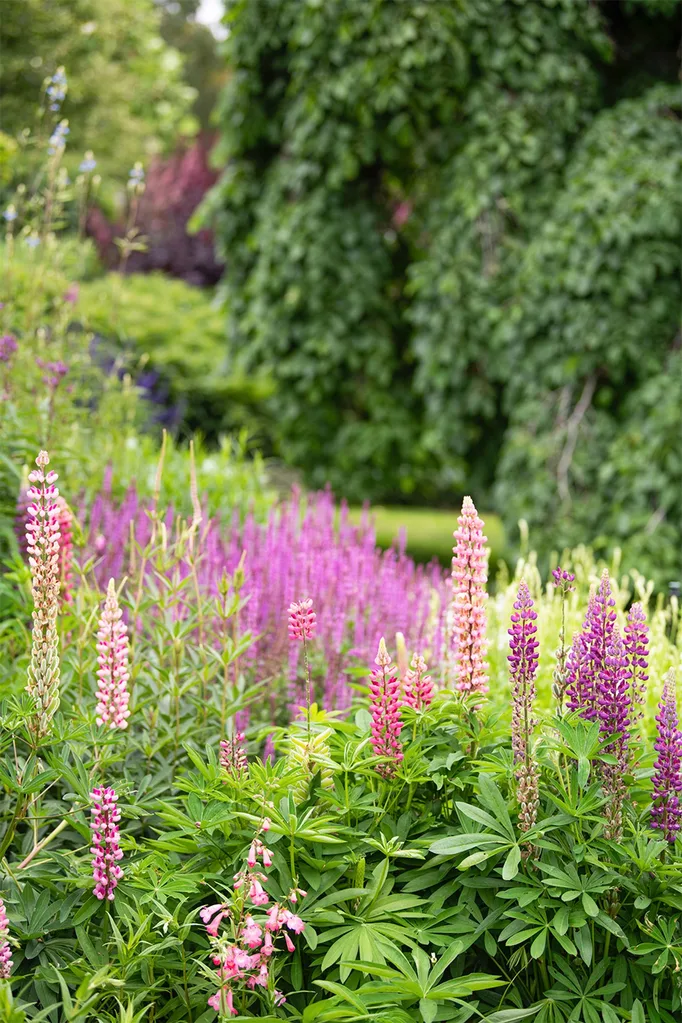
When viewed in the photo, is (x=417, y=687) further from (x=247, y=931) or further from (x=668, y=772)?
(x=247, y=931)

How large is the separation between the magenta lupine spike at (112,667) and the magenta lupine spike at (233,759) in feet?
0.65

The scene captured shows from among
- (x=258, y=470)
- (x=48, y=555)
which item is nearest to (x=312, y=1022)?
(x=48, y=555)

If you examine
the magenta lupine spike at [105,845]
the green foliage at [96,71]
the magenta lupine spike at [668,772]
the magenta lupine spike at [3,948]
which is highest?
the green foliage at [96,71]

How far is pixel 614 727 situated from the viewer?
66.0 inches

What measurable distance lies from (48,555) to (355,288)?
4.78 m

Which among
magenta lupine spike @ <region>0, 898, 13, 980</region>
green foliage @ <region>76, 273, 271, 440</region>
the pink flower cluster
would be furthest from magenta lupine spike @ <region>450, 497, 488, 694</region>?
green foliage @ <region>76, 273, 271, 440</region>

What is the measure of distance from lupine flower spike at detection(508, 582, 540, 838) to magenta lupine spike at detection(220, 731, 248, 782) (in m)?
0.47

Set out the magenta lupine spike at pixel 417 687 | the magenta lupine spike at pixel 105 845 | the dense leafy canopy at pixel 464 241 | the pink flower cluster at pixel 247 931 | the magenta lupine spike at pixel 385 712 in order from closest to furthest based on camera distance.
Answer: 1. the pink flower cluster at pixel 247 931
2. the magenta lupine spike at pixel 105 845
3. the magenta lupine spike at pixel 385 712
4. the magenta lupine spike at pixel 417 687
5. the dense leafy canopy at pixel 464 241

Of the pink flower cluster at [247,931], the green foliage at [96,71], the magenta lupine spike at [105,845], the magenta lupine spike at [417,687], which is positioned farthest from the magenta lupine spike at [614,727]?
the green foliage at [96,71]

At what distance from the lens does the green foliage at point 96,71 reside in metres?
8.31

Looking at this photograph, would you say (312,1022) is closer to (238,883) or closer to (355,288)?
(238,883)

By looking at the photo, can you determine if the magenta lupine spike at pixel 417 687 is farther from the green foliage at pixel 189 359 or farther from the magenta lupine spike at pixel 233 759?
the green foliage at pixel 189 359

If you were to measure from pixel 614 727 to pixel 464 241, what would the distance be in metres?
4.49

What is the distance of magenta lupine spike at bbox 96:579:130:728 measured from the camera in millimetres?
1748
